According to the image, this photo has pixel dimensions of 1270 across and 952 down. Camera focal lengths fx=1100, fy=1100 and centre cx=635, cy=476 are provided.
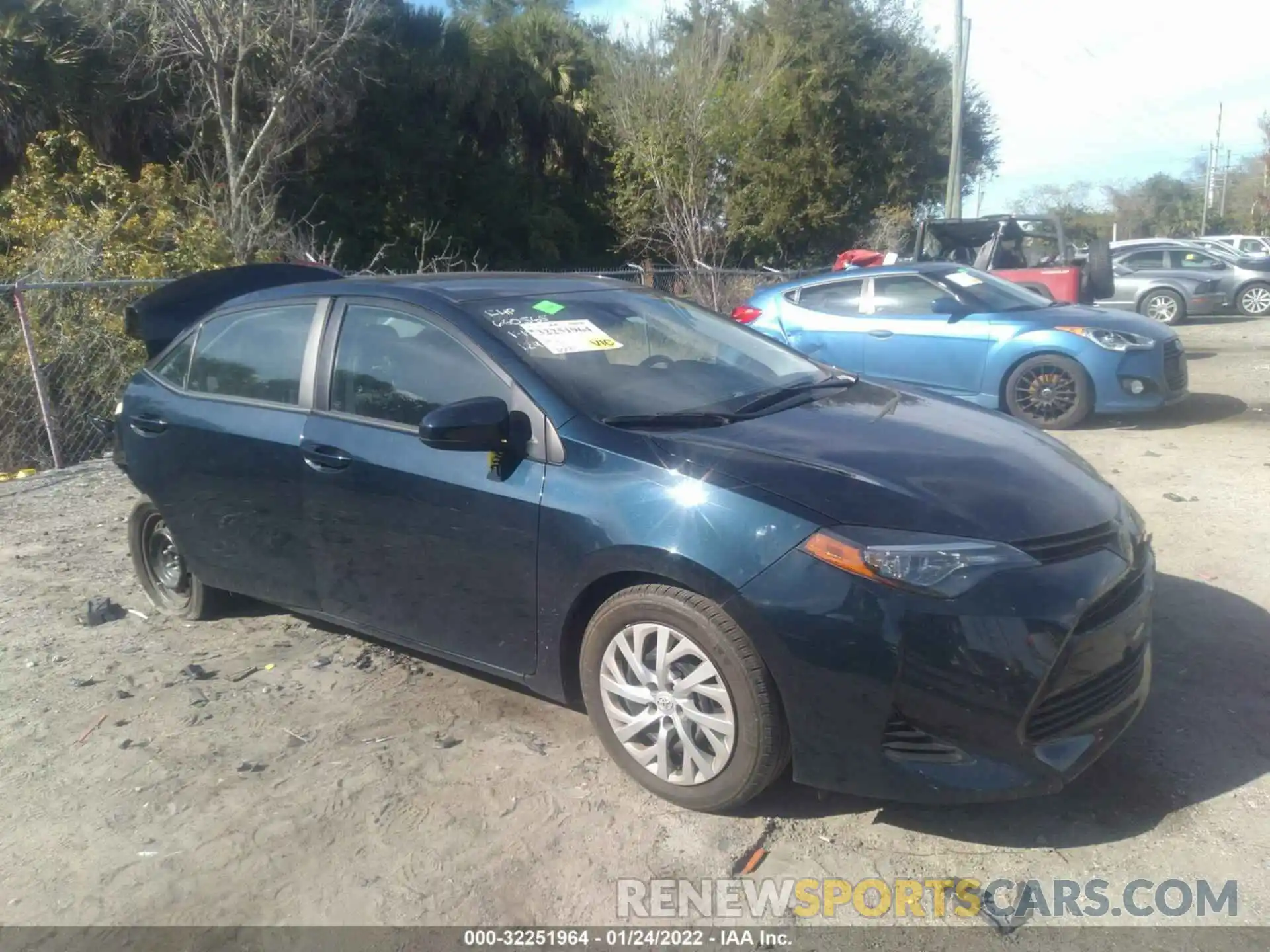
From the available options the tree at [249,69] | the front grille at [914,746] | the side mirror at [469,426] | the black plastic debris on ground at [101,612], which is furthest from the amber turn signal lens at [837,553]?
the tree at [249,69]

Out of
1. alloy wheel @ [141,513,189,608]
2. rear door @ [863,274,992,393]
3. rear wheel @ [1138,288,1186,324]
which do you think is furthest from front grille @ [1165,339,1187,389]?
rear wheel @ [1138,288,1186,324]

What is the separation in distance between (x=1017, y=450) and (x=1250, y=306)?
19.3 meters

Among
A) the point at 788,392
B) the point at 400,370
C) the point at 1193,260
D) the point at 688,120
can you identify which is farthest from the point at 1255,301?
the point at 400,370

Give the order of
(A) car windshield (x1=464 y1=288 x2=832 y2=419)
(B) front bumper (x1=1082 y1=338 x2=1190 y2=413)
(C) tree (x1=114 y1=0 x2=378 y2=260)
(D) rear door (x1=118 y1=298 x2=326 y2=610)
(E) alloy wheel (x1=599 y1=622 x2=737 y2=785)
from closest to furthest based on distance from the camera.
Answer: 1. (E) alloy wheel (x1=599 y1=622 x2=737 y2=785)
2. (A) car windshield (x1=464 y1=288 x2=832 y2=419)
3. (D) rear door (x1=118 y1=298 x2=326 y2=610)
4. (B) front bumper (x1=1082 y1=338 x2=1190 y2=413)
5. (C) tree (x1=114 y1=0 x2=378 y2=260)

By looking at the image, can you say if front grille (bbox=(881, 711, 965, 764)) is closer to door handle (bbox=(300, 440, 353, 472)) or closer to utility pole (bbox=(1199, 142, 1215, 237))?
door handle (bbox=(300, 440, 353, 472))

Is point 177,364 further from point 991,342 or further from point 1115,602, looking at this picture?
point 991,342

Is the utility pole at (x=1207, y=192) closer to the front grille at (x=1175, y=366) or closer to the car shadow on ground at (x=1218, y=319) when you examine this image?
the car shadow on ground at (x=1218, y=319)

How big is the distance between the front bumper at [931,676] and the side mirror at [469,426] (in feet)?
3.40

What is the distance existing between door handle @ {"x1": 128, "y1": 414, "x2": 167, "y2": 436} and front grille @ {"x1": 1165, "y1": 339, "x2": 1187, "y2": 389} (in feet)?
25.2

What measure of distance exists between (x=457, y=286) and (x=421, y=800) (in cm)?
199

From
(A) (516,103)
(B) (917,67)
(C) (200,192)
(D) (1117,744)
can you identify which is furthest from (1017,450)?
(B) (917,67)

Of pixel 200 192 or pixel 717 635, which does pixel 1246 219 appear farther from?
pixel 717 635

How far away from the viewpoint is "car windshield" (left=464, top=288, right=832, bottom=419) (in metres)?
3.92

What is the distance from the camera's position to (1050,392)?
910cm
